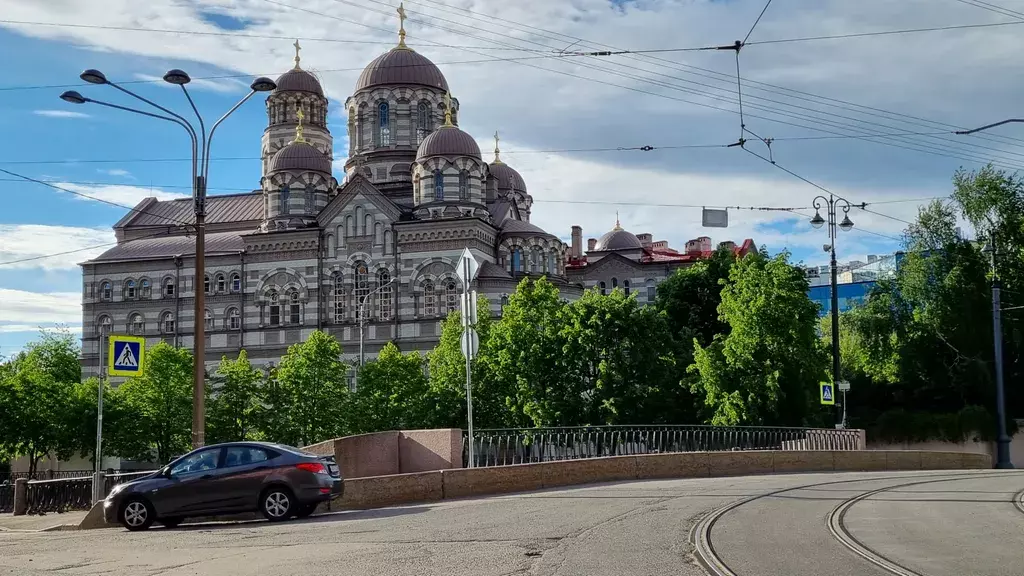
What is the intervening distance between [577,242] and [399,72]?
22.9m

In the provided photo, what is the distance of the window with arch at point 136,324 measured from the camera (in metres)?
67.9

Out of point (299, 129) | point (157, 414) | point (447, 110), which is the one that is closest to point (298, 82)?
point (299, 129)

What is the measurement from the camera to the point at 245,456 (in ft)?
Answer: 54.2

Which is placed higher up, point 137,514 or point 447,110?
point 447,110

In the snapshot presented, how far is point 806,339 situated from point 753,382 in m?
3.65

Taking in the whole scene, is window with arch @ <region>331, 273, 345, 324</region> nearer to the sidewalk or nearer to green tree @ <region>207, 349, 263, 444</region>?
green tree @ <region>207, 349, 263, 444</region>

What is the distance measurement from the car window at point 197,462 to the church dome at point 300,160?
50124mm

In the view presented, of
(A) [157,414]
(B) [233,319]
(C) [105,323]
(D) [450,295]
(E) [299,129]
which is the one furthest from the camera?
(C) [105,323]

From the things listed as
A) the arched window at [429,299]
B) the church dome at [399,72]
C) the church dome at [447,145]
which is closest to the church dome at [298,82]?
the church dome at [399,72]

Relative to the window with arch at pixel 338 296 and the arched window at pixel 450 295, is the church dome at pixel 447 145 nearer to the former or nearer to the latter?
the arched window at pixel 450 295

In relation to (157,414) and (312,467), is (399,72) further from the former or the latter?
(312,467)

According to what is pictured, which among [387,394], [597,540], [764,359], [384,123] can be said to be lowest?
[597,540]

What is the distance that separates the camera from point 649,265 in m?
74.0

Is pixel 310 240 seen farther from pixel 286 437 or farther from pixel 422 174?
pixel 286 437
